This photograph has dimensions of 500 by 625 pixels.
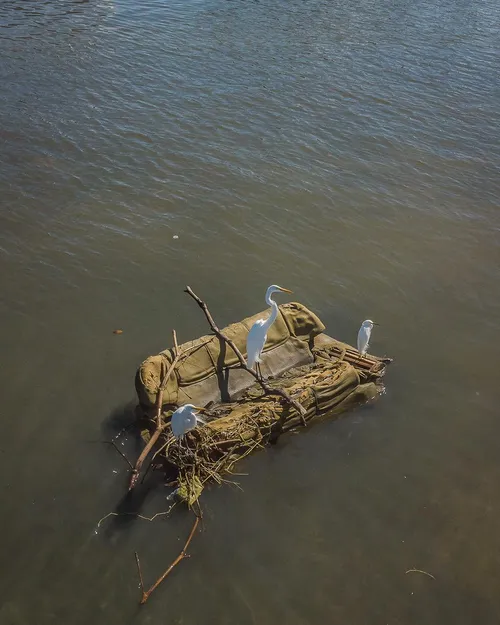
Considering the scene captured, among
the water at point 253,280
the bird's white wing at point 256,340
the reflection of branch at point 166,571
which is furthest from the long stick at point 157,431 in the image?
the bird's white wing at point 256,340

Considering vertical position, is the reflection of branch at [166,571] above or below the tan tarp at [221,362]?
below

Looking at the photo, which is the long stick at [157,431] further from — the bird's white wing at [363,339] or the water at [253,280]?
the bird's white wing at [363,339]

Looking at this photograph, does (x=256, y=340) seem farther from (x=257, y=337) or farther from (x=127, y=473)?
(x=127, y=473)

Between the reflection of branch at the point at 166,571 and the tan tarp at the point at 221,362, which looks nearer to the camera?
the reflection of branch at the point at 166,571

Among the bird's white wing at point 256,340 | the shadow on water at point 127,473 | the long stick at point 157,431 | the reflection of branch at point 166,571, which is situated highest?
the bird's white wing at point 256,340

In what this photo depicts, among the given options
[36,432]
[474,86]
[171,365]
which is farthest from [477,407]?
[474,86]

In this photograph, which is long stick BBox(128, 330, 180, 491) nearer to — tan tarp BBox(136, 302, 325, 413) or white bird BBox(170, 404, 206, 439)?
tan tarp BBox(136, 302, 325, 413)

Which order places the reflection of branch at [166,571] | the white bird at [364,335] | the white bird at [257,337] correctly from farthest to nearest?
the white bird at [364,335] → the white bird at [257,337] → the reflection of branch at [166,571]
